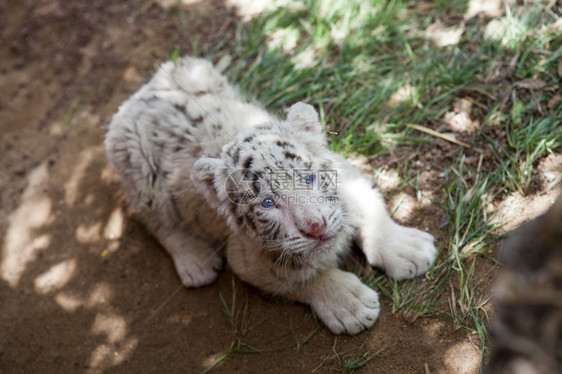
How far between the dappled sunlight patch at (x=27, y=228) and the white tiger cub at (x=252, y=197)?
114 centimetres

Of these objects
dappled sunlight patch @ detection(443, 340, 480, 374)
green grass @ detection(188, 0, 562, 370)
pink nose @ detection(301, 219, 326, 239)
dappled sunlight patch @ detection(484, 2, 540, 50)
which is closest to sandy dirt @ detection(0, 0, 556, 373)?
dappled sunlight patch @ detection(443, 340, 480, 374)

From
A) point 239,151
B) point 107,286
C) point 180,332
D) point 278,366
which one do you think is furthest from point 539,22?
point 107,286

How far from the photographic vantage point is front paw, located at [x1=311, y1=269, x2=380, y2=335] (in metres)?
3.48

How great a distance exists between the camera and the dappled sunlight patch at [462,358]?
10.3 ft

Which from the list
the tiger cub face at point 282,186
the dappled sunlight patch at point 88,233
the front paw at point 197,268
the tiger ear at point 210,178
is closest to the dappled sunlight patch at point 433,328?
the tiger cub face at point 282,186

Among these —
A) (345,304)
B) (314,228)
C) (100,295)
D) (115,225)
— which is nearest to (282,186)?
(314,228)

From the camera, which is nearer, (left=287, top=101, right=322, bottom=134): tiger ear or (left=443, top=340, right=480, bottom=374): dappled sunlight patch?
(left=443, top=340, right=480, bottom=374): dappled sunlight patch

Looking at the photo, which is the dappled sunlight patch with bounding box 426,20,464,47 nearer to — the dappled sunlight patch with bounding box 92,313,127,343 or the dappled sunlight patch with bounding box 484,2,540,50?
Result: the dappled sunlight patch with bounding box 484,2,540,50

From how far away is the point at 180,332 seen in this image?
13.0 feet

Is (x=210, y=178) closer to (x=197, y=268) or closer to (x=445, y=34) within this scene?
(x=197, y=268)

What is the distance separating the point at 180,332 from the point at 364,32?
344 cm

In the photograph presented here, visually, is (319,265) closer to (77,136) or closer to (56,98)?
(77,136)

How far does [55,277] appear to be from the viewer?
457 cm

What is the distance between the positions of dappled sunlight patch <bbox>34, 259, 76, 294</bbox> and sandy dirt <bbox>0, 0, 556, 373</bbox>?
0.01 meters
